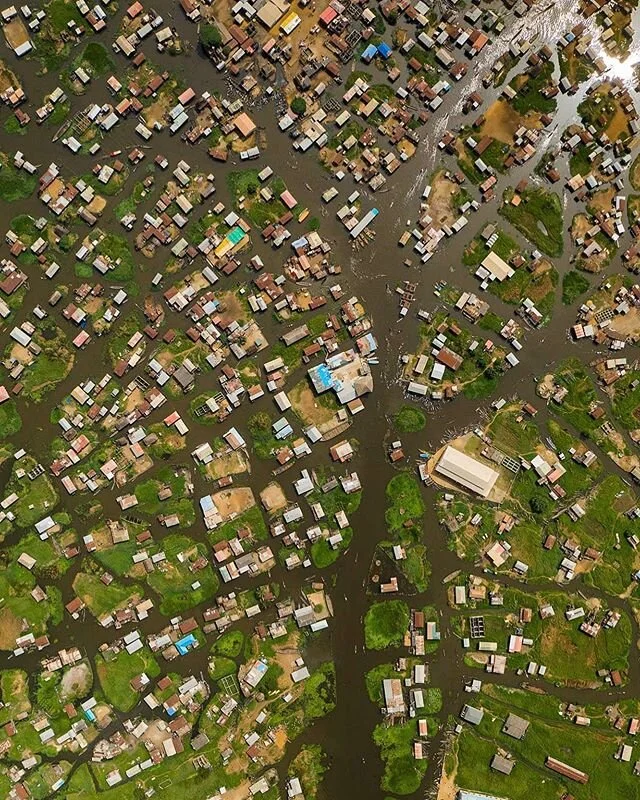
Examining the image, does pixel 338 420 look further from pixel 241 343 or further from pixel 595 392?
pixel 595 392

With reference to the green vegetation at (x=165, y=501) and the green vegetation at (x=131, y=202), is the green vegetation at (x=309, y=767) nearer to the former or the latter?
the green vegetation at (x=165, y=501)

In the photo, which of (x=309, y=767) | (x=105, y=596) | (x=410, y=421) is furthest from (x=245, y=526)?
(x=309, y=767)

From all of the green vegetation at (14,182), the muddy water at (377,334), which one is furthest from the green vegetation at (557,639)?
the green vegetation at (14,182)

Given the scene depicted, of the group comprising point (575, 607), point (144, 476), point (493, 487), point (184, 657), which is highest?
point (493, 487)

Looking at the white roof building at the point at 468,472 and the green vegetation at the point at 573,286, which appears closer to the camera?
the white roof building at the point at 468,472

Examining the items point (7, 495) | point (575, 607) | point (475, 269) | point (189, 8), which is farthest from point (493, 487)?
point (189, 8)

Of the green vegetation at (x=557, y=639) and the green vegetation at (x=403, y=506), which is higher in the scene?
the green vegetation at (x=403, y=506)

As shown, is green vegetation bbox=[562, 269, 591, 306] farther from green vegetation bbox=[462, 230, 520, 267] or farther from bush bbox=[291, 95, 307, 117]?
bush bbox=[291, 95, 307, 117]
